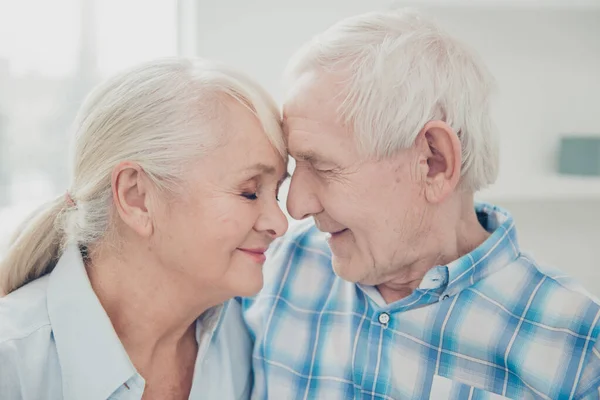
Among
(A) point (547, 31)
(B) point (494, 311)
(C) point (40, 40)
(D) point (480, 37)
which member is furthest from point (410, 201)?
(C) point (40, 40)

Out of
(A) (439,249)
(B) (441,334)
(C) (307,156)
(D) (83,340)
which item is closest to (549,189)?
(A) (439,249)

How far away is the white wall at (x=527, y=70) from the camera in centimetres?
242

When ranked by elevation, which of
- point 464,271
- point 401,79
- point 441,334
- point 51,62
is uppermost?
point 401,79

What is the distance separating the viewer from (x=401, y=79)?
1.48m

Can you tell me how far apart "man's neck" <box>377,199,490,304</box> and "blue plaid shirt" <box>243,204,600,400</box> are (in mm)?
59

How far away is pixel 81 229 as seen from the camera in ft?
4.87

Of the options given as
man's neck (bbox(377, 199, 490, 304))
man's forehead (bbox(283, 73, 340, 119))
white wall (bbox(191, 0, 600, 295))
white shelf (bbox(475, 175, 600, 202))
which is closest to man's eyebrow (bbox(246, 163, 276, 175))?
man's forehead (bbox(283, 73, 340, 119))

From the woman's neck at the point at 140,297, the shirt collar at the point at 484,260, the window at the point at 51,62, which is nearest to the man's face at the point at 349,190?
the shirt collar at the point at 484,260

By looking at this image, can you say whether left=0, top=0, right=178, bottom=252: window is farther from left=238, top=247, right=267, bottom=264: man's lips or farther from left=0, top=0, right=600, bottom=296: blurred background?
left=238, top=247, right=267, bottom=264: man's lips

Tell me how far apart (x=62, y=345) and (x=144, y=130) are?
1.40 feet

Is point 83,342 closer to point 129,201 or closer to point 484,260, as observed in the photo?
point 129,201

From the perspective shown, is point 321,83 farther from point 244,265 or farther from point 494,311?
point 494,311

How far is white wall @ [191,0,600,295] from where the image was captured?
95.2 inches

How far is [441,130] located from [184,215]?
1.80 feet
